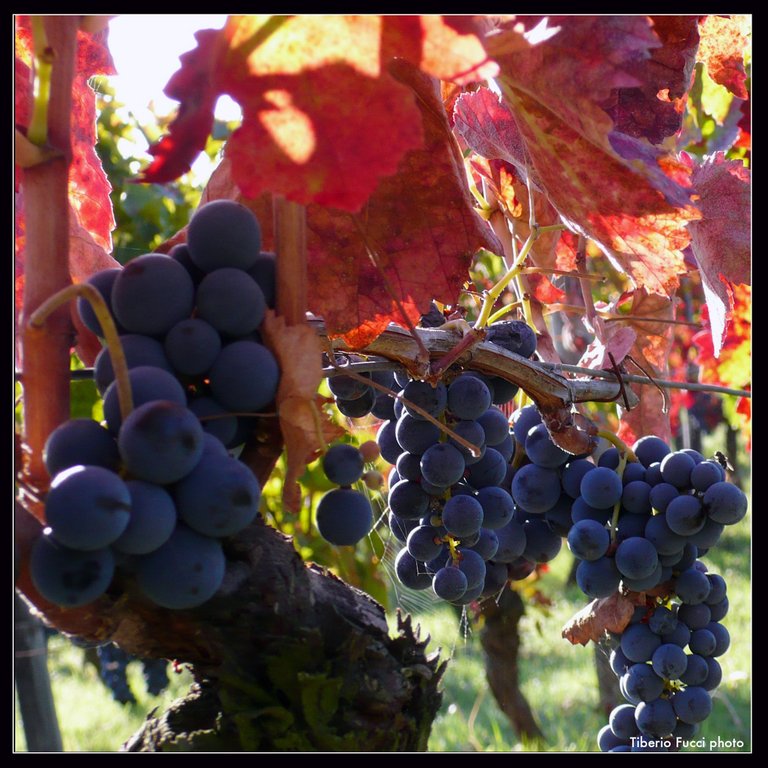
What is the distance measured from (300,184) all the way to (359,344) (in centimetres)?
24

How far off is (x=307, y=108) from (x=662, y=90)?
48cm

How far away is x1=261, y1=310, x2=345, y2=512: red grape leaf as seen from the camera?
52 cm

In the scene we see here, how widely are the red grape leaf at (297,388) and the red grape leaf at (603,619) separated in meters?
0.61

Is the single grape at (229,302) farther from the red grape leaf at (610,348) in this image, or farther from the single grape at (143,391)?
the red grape leaf at (610,348)

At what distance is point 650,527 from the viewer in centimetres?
94

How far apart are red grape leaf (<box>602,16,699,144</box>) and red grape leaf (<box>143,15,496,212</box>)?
0.35 meters

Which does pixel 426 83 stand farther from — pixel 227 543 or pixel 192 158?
pixel 227 543

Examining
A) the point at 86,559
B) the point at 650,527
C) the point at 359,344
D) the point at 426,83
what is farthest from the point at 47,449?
the point at 650,527

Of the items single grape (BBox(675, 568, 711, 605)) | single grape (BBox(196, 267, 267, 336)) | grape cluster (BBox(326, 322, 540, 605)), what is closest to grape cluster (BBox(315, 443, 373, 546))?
single grape (BBox(196, 267, 267, 336))

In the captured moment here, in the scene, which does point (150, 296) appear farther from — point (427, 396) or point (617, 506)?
point (617, 506)

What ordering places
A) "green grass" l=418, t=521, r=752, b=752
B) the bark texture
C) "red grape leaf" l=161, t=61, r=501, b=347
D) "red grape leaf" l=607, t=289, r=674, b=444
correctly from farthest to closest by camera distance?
"green grass" l=418, t=521, r=752, b=752 < the bark texture < "red grape leaf" l=607, t=289, r=674, b=444 < "red grape leaf" l=161, t=61, r=501, b=347

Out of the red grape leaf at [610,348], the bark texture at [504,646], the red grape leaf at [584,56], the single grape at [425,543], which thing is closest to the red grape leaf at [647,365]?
the red grape leaf at [610,348]

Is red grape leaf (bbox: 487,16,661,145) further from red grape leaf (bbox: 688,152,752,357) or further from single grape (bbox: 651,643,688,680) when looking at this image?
single grape (bbox: 651,643,688,680)

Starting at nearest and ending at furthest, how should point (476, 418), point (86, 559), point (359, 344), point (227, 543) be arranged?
point (86, 559) < point (227, 543) < point (359, 344) < point (476, 418)
